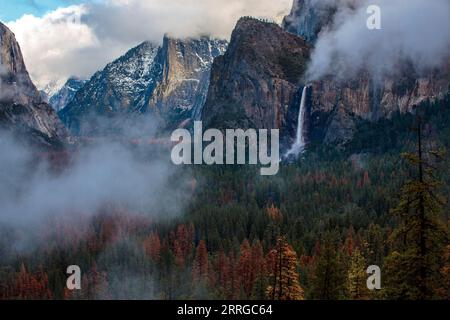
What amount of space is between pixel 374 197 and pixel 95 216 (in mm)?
88680

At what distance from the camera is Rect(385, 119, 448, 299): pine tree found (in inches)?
1153

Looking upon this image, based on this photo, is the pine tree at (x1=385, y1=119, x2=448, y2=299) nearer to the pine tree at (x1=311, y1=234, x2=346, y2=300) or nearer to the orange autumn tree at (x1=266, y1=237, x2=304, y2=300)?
the orange autumn tree at (x1=266, y1=237, x2=304, y2=300)

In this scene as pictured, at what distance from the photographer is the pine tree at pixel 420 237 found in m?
29.3

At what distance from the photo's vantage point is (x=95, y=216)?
17750 centimetres

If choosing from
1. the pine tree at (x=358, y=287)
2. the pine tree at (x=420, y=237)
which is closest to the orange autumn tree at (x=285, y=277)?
the pine tree at (x=358, y=287)

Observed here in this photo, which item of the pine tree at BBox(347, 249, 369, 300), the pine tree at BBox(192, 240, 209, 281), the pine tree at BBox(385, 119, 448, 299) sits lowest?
the pine tree at BBox(192, 240, 209, 281)

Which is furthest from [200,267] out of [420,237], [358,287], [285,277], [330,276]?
[420,237]

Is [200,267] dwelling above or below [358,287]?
below

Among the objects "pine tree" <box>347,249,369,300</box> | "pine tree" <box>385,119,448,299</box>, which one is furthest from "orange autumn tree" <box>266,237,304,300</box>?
"pine tree" <box>385,119,448,299</box>

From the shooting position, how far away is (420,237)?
97.8 ft

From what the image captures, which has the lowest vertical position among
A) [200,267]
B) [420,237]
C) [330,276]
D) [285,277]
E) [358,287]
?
[200,267]

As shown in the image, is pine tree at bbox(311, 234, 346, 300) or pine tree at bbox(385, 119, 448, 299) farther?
pine tree at bbox(311, 234, 346, 300)

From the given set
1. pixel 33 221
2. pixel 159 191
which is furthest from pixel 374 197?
pixel 33 221

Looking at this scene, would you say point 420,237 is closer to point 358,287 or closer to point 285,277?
point 285,277
